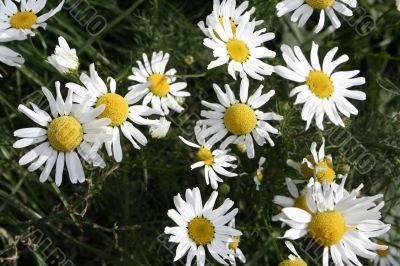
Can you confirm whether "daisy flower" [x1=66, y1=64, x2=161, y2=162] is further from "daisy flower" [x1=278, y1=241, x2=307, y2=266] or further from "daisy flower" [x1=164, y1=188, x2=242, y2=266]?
"daisy flower" [x1=278, y1=241, x2=307, y2=266]

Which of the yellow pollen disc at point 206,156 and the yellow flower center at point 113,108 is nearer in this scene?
the yellow flower center at point 113,108

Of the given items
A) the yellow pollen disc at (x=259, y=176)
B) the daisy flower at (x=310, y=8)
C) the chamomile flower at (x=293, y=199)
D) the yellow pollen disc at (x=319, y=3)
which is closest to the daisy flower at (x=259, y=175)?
the yellow pollen disc at (x=259, y=176)

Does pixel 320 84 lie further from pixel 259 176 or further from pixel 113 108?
pixel 113 108

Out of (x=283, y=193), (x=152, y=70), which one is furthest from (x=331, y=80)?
(x=152, y=70)

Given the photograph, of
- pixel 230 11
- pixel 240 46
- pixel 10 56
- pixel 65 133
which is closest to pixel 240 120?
pixel 240 46

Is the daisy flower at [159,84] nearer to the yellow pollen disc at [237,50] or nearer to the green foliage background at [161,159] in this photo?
the green foliage background at [161,159]

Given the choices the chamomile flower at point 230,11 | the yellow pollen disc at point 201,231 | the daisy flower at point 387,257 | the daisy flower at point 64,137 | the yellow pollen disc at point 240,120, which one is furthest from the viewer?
the daisy flower at point 387,257
